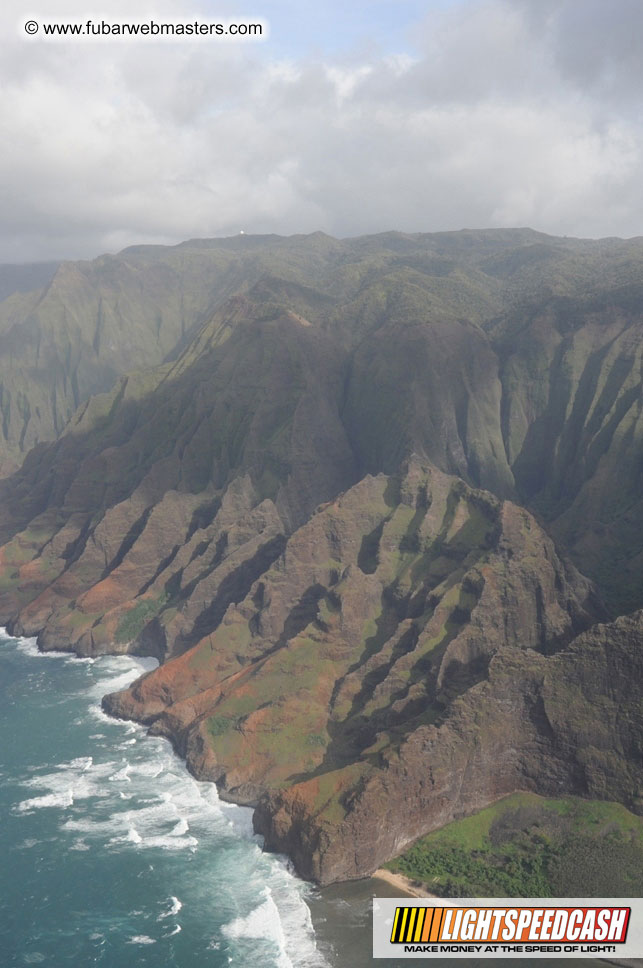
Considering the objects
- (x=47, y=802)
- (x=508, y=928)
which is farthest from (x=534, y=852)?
(x=47, y=802)

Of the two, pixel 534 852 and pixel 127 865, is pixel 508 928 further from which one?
pixel 127 865

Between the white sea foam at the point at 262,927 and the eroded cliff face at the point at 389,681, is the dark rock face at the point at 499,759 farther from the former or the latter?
the white sea foam at the point at 262,927

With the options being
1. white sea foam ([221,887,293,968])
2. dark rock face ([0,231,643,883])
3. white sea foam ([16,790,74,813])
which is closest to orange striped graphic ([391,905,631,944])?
dark rock face ([0,231,643,883])

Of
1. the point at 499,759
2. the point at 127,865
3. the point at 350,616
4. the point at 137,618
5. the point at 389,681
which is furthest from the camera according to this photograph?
the point at 137,618

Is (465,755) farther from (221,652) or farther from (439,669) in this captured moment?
(221,652)

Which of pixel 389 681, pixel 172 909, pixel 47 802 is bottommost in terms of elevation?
pixel 172 909

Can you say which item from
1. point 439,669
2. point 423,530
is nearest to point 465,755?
point 439,669
